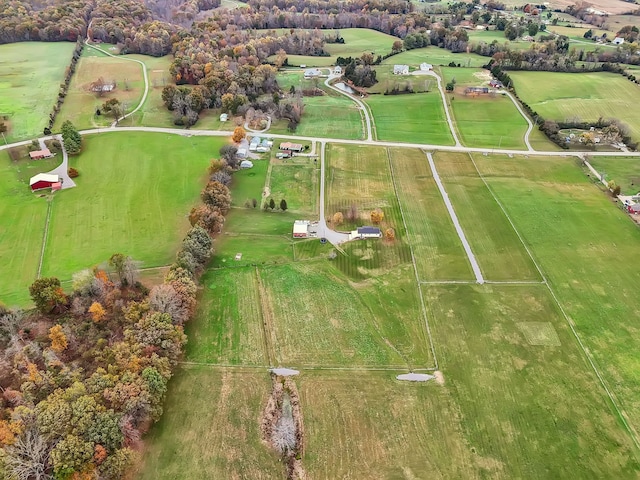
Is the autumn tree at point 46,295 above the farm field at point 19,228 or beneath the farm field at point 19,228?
above

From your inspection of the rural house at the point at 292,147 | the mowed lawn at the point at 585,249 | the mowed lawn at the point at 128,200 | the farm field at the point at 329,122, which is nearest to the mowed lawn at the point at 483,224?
the mowed lawn at the point at 585,249

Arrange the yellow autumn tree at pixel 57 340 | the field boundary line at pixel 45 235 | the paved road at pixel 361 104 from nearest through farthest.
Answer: the yellow autumn tree at pixel 57 340
the field boundary line at pixel 45 235
the paved road at pixel 361 104

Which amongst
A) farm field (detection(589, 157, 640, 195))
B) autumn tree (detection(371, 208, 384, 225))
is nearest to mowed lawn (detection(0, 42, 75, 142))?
autumn tree (detection(371, 208, 384, 225))

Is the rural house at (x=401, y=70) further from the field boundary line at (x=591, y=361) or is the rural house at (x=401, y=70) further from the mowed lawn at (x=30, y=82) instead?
the mowed lawn at (x=30, y=82)

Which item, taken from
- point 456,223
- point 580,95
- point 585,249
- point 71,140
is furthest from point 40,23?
point 585,249

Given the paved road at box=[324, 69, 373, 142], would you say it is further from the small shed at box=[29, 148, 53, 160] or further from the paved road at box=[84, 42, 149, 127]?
the small shed at box=[29, 148, 53, 160]

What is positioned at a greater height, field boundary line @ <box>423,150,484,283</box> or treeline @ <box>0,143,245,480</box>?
treeline @ <box>0,143,245,480</box>
